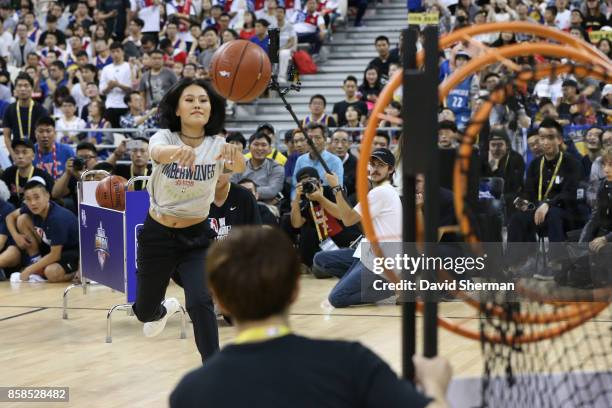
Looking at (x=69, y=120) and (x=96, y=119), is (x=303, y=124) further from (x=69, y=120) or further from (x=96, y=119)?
(x=69, y=120)

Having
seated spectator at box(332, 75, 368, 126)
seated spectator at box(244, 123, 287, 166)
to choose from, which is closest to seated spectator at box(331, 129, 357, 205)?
seated spectator at box(244, 123, 287, 166)

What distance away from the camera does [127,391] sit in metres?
6.23

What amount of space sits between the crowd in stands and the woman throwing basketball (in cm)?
89

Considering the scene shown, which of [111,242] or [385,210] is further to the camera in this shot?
[111,242]

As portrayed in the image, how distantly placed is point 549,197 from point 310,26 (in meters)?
8.06

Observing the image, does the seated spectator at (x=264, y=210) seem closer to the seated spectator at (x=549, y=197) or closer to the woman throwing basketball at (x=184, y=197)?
the seated spectator at (x=549, y=197)

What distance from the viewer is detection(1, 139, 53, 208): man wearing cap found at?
11914mm

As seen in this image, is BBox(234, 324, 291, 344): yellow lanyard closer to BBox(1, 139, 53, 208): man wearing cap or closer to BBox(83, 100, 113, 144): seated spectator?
BBox(1, 139, 53, 208): man wearing cap

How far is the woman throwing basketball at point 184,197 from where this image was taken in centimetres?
572

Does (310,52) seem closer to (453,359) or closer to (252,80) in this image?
(252,80)

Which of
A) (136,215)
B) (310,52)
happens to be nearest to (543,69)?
(136,215)

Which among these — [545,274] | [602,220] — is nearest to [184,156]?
[545,274]

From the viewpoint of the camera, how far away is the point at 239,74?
781cm

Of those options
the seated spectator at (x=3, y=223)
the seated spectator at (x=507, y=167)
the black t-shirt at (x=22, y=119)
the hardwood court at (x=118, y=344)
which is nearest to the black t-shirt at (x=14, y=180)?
the seated spectator at (x=3, y=223)
